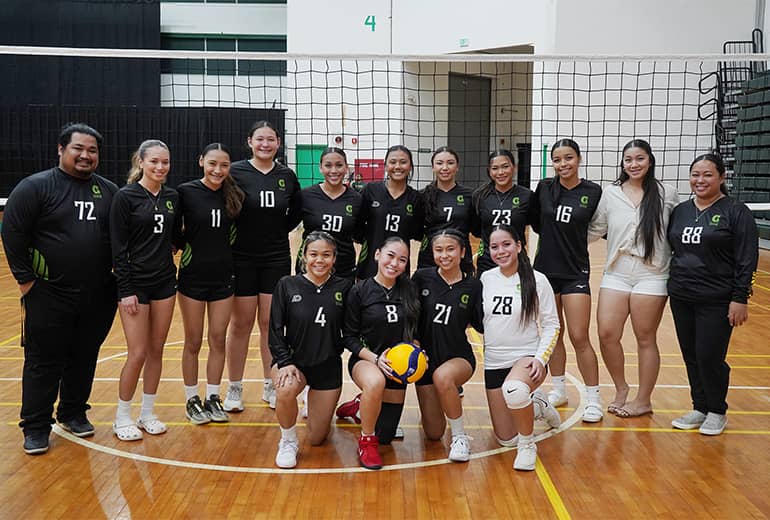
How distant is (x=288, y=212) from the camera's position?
192 inches

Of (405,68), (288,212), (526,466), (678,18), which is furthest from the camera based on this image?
→ (405,68)

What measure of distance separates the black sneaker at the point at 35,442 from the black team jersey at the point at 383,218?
2.18m

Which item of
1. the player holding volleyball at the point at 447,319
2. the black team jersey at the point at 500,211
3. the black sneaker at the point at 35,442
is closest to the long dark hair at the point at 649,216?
the black team jersey at the point at 500,211

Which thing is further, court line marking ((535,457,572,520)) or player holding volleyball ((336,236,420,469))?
player holding volleyball ((336,236,420,469))

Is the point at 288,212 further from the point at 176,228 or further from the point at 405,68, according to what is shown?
the point at 405,68

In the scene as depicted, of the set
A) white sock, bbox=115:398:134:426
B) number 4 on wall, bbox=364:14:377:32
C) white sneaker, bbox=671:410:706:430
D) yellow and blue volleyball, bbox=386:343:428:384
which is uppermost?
number 4 on wall, bbox=364:14:377:32

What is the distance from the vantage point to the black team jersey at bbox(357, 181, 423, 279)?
15.8ft

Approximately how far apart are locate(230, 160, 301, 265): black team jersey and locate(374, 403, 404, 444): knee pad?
126cm

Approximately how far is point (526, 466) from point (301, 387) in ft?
4.41

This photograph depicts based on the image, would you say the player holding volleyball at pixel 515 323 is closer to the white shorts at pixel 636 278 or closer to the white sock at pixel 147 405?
the white shorts at pixel 636 278

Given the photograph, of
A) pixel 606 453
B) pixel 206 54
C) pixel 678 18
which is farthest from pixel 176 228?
pixel 678 18

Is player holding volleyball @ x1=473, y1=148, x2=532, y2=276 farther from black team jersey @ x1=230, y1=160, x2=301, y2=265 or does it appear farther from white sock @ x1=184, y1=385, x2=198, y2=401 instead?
white sock @ x1=184, y1=385, x2=198, y2=401

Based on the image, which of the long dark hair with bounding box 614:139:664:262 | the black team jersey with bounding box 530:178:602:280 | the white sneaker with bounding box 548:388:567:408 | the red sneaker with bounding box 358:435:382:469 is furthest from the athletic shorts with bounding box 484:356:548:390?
the long dark hair with bounding box 614:139:664:262

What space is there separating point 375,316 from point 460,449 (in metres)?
0.90
